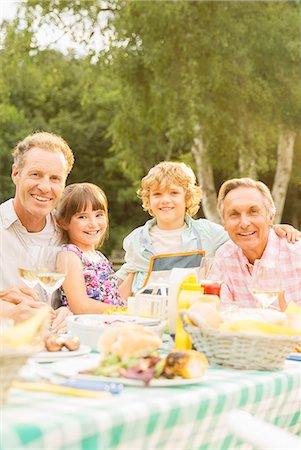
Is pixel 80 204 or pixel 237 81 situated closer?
pixel 80 204

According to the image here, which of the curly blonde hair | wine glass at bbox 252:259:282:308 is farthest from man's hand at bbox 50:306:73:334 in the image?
the curly blonde hair

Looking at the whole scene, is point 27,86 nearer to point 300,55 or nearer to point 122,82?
point 122,82

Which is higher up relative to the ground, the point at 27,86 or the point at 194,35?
the point at 27,86

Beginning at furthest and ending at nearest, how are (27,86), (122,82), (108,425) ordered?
(27,86) < (122,82) < (108,425)

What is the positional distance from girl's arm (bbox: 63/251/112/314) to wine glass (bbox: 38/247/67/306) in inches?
37.3

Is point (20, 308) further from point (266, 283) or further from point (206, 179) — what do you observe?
point (206, 179)

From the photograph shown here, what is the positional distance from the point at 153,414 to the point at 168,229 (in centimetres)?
291

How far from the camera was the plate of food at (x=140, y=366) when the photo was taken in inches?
68.1

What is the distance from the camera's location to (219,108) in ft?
56.1

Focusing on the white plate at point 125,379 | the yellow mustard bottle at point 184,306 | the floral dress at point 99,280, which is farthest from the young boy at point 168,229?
the white plate at point 125,379

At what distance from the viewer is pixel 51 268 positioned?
97.9 inches


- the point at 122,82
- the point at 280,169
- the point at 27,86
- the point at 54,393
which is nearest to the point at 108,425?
the point at 54,393

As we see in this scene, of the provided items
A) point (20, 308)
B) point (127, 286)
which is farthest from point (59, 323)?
point (127, 286)

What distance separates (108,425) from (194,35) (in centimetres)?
1580
